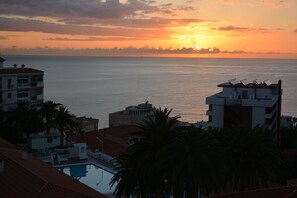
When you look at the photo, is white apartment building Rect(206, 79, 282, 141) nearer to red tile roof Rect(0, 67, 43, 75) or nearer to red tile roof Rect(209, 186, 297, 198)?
red tile roof Rect(0, 67, 43, 75)

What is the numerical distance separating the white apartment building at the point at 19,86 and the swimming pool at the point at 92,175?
26.7 m

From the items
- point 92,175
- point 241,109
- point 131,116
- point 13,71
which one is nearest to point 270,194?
point 92,175

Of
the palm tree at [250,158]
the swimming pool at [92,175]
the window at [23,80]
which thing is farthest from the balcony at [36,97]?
the palm tree at [250,158]

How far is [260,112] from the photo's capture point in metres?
60.5

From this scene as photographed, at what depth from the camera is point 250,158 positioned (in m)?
25.4

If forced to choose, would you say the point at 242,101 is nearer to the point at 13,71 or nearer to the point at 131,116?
the point at 13,71

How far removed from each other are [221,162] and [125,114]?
248 feet

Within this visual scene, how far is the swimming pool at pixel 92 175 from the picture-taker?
33.0m

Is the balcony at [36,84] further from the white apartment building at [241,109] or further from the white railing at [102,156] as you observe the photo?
the white railing at [102,156]

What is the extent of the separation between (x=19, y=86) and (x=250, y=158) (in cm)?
4522

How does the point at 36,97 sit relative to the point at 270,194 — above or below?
above

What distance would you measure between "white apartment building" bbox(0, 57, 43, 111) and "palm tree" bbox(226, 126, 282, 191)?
140 feet

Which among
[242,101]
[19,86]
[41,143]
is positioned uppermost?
[19,86]

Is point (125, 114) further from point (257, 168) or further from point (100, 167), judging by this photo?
point (257, 168)
